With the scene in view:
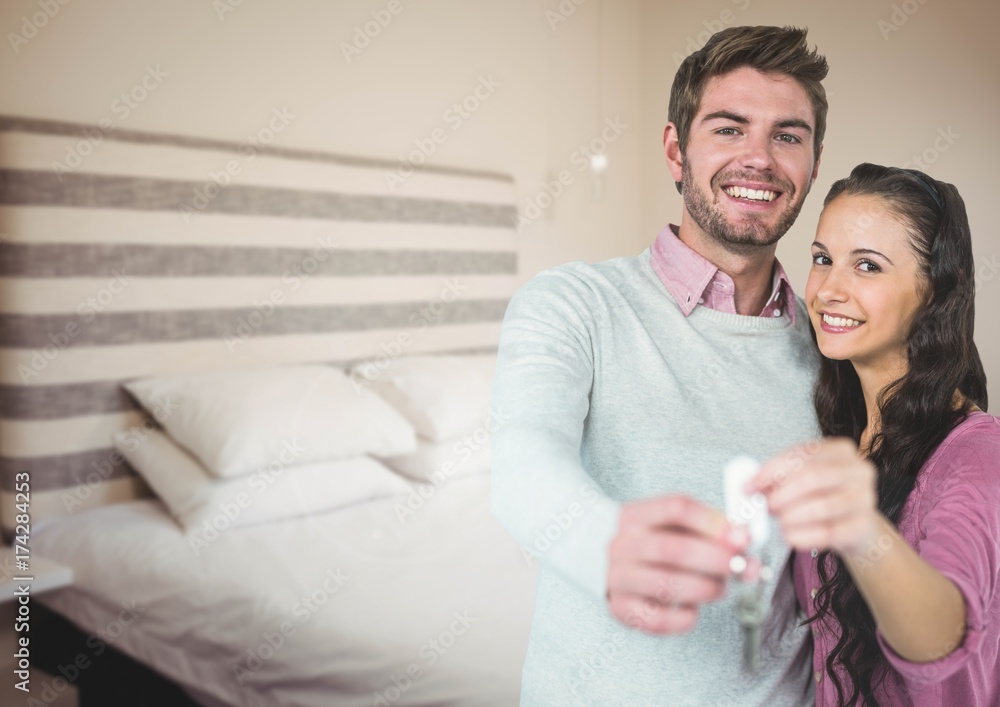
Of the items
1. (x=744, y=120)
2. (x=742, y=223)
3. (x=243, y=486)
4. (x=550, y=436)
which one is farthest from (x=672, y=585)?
(x=243, y=486)

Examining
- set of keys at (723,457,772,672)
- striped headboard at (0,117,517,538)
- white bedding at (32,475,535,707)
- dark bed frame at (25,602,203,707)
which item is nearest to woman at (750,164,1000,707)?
set of keys at (723,457,772,672)

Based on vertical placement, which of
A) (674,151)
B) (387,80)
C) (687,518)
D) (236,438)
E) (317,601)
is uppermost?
(387,80)

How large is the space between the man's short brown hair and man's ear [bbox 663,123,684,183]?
39mm


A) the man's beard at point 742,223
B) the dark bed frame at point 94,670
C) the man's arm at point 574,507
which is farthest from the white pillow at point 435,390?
the man's arm at point 574,507

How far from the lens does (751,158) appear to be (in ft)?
3.74

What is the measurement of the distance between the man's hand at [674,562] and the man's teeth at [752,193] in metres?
0.74

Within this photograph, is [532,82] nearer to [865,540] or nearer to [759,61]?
[759,61]

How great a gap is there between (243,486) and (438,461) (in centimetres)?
62

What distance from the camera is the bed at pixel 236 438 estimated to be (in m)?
1.59

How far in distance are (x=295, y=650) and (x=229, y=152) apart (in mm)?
1457

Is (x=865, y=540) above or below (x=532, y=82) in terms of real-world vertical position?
below

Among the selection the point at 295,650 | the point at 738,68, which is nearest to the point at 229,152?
the point at 295,650

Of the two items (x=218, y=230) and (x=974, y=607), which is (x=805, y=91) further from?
(x=218, y=230)

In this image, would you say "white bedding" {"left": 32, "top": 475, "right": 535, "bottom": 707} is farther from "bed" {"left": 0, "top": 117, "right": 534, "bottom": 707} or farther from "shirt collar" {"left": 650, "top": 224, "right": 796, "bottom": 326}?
"shirt collar" {"left": 650, "top": 224, "right": 796, "bottom": 326}
